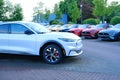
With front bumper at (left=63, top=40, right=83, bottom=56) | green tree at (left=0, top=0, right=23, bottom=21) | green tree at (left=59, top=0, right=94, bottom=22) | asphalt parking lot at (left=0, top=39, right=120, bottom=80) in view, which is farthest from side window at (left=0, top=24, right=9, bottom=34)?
green tree at (left=59, top=0, right=94, bottom=22)

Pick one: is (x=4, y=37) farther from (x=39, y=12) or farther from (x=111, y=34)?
(x=39, y=12)

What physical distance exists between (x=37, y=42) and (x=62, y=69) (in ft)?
5.63

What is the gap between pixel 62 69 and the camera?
8516 mm

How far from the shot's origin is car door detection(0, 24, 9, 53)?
1011 centimetres

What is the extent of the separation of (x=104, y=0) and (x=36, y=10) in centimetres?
3051

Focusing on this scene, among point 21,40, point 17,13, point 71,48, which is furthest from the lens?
point 17,13

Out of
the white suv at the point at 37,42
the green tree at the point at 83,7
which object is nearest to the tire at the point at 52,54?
the white suv at the point at 37,42

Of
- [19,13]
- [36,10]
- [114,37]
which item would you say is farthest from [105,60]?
[36,10]

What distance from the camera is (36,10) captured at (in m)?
72.9

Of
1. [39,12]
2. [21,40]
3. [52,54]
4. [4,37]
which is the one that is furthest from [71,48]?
[39,12]

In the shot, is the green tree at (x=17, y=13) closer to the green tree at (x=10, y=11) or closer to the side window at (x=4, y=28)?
the green tree at (x=10, y=11)

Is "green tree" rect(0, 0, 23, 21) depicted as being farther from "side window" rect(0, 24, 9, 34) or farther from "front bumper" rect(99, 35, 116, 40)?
"side window" rect(0, 24, 9, 34)

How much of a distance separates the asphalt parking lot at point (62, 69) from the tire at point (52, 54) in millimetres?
219

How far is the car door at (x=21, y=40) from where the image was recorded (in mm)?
9703
